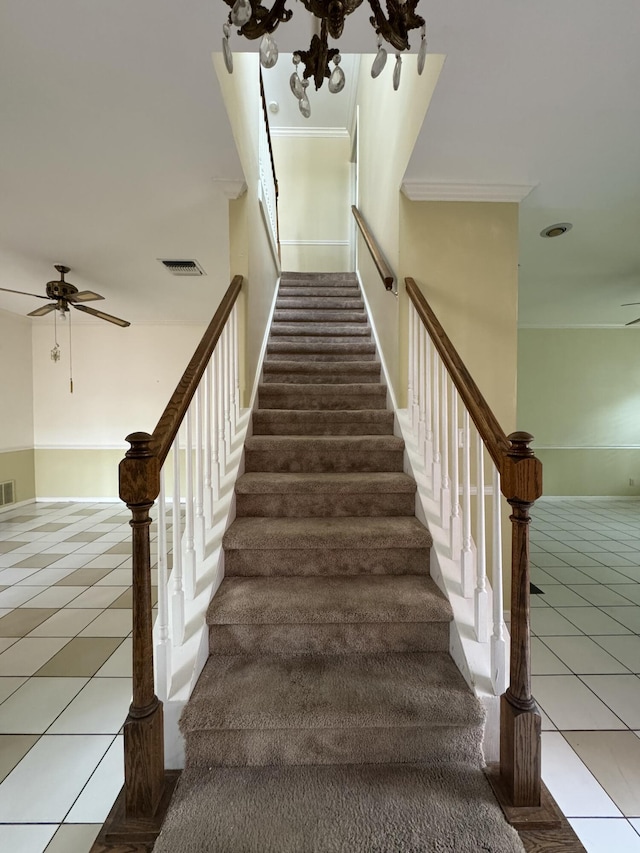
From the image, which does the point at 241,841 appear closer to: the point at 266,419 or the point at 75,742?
the point at 75,742

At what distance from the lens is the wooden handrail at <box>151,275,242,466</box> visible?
1.15 metres

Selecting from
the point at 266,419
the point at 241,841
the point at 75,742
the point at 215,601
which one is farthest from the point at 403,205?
the point at 75,742

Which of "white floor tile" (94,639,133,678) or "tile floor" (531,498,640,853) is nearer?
"tile floor" (531,498,640,853)

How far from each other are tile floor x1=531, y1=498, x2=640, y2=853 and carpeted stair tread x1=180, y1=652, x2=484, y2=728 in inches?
18.6

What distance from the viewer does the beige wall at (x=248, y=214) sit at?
2150mm

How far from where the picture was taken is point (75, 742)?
56.0 inches

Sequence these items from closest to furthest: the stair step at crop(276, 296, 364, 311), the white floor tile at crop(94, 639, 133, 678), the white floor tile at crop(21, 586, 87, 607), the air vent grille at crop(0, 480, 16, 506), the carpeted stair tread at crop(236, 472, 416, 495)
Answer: the white floor tile at crop(94, 639, 133, 678)
the carpeted stair tread at crop(236, 472, 416, 495)
the white floor tile at crop(21, 586, 87, 607)
the stair step at crop(276, 296, 364, 311)
the air vent grille at crop(0, 480, 16, 506)

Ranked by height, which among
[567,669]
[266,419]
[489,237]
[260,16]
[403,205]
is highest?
[403,205]

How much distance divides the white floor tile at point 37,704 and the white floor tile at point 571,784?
1849 millimetres

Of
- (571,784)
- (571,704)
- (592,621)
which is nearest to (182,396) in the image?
(571,784)

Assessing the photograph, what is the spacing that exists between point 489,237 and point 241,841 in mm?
2825

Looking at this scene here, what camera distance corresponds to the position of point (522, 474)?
1.09 meters

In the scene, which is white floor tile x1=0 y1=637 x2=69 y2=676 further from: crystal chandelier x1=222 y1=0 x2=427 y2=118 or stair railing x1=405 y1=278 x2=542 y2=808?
crystal chandelier x1=222 y1=0 x2=427 y2=118

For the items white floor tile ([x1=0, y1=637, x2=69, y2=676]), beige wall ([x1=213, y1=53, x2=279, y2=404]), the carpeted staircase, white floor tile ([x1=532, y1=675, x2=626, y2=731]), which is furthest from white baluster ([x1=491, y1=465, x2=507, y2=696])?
white floor tile ([x1=0, y1=637, x2=69, y2=676])
